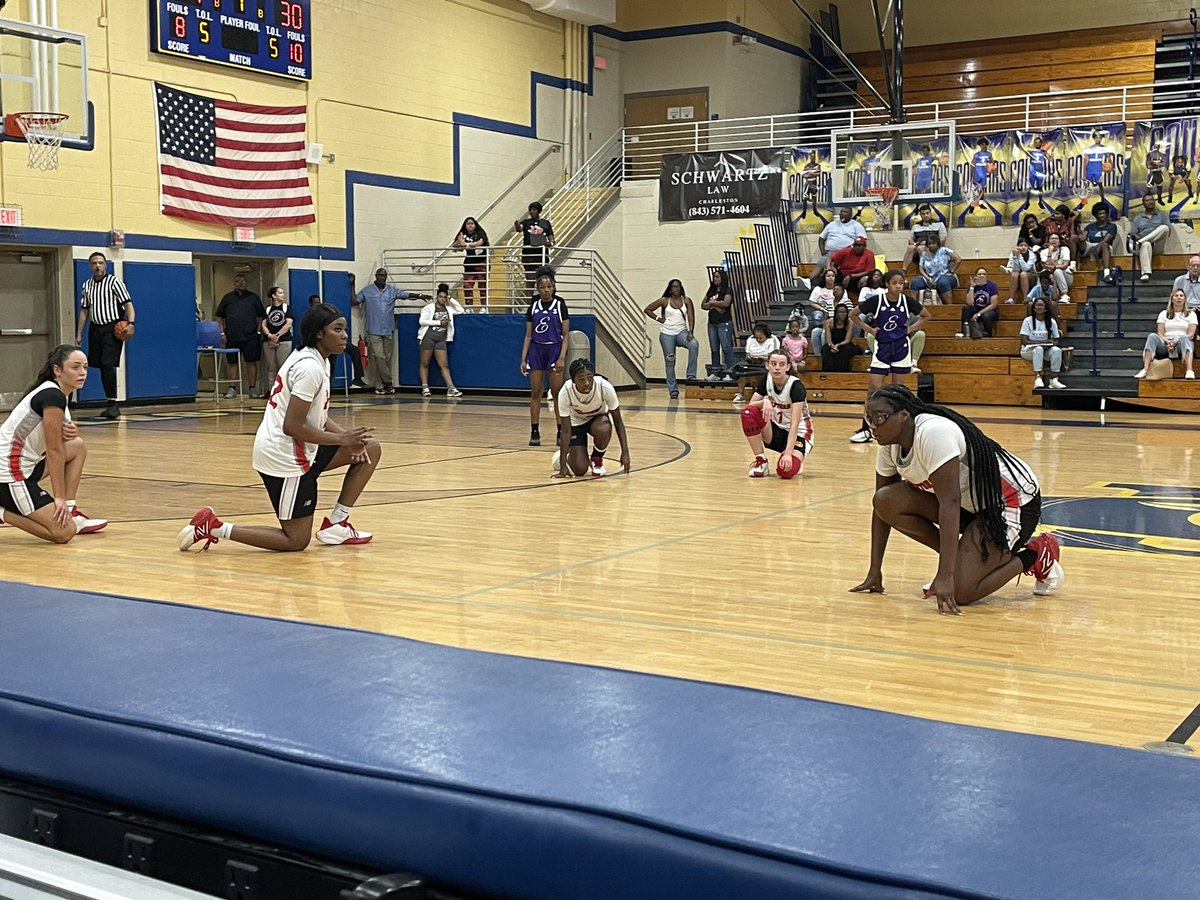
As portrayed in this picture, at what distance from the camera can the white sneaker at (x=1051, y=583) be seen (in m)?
5.76

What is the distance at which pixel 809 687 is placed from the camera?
4328 millimetres

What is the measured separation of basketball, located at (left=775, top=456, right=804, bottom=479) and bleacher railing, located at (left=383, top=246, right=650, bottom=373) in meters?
11.4

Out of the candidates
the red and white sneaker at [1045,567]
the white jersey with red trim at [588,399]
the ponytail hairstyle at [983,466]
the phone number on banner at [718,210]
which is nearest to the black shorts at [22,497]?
the white jersey with red trim at [588,399]

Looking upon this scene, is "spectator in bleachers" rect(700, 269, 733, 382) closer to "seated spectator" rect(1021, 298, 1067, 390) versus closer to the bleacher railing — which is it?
the bleacher railing

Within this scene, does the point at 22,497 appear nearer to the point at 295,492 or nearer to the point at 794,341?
the point at 295,492

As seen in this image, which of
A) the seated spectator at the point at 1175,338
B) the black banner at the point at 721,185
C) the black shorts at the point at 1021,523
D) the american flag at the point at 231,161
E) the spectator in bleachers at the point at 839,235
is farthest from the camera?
the black banner at the point at 721,185

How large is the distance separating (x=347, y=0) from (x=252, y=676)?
18861 millimetres

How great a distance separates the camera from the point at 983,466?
17.8ft

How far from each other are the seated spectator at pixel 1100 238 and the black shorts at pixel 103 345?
13.4 m

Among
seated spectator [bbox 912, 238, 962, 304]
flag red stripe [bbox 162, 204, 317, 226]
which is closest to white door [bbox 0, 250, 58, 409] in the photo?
flag red stripe [bbox 162, 204, 317, 226]

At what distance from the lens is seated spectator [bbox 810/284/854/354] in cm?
1872

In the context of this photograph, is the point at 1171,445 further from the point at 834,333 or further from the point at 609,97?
the point at 609,97

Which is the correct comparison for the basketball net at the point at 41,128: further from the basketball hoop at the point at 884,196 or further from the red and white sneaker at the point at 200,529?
the basketball hoop at the point at 884,196

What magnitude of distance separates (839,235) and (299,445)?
14.9 metres
